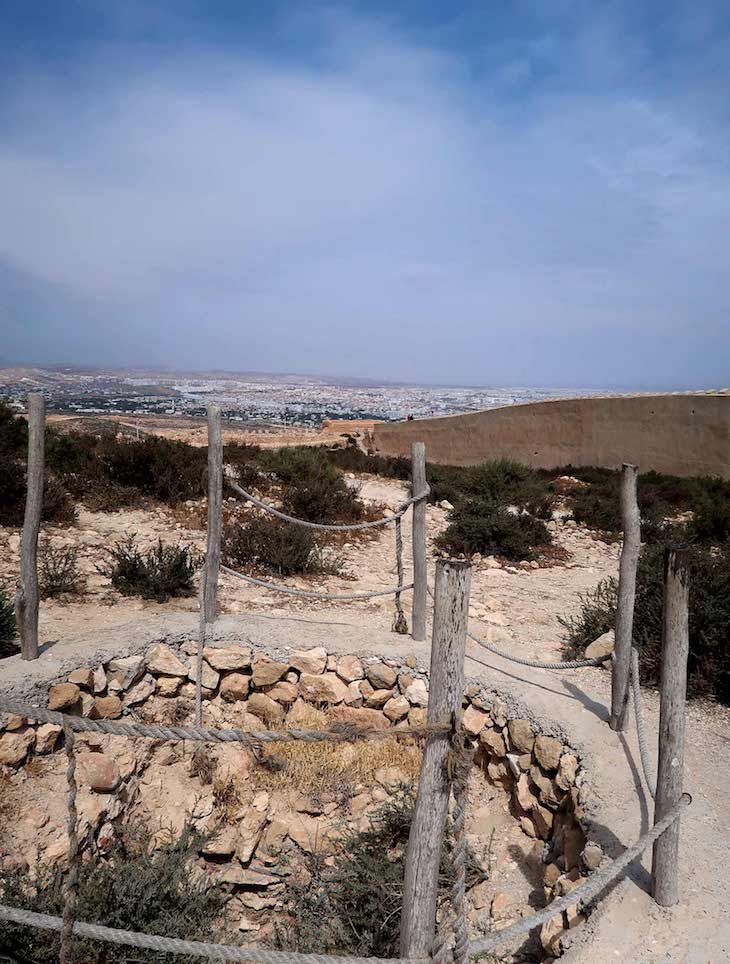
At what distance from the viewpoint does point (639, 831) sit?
301 cm

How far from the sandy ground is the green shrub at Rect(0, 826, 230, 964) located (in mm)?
1521

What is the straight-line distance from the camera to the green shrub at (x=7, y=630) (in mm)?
4551

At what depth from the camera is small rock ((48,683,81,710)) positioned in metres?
4.10

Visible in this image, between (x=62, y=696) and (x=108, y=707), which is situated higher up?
(x=62, y=696)

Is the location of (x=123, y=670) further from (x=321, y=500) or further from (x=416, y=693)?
(x=321, y=500)

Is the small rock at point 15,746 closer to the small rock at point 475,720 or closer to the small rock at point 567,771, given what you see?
the small rock at point 475,720

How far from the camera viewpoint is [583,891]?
2023mm

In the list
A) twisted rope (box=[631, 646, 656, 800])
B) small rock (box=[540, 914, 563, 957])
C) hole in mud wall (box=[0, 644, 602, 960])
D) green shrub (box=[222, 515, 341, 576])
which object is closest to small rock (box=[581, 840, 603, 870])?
hole in mud wall (box=[0, 644, 602, 960])

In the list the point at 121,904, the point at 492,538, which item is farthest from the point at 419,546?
the point at 492,538

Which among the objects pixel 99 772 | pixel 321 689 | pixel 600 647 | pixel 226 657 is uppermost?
pixel 600 647

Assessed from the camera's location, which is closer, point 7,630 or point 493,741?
point 493,741

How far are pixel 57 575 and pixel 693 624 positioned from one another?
573cm

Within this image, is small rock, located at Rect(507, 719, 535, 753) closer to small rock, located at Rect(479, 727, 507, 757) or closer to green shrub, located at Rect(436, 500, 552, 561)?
small rock, located at Rect(479, 727, 507, 757)

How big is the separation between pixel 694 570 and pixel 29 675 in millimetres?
5427
